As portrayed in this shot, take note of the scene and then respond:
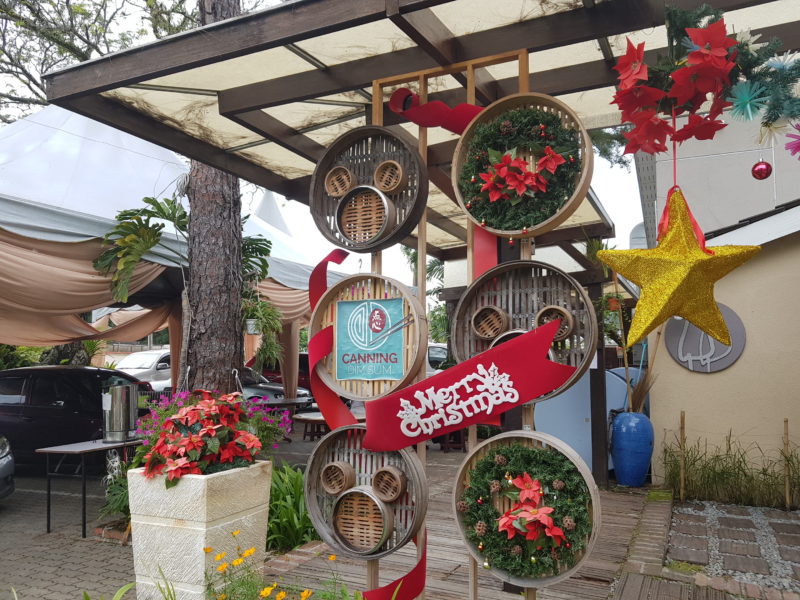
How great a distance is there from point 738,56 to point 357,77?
70.1 inches

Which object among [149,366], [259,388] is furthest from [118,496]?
[149,366]

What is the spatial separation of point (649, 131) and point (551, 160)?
1.22ft

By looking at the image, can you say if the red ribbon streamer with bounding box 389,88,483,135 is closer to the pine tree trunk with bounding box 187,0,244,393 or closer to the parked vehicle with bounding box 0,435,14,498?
the pine tree trunk with bounding box 187,0,244,393

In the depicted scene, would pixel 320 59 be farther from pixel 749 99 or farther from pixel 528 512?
pixel 528 512

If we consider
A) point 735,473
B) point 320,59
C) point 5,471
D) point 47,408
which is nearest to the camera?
point 320,59

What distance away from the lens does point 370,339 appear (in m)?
2.77

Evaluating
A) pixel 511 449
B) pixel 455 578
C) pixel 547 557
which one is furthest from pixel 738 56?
pixel 455 578

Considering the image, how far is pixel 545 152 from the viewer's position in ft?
8.30

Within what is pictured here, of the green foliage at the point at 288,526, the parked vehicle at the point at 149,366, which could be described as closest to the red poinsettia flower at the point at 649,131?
the green foliage at the point at 288,526

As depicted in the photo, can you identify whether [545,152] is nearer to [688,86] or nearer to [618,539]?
[688,86]

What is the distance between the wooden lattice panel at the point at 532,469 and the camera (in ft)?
7.52

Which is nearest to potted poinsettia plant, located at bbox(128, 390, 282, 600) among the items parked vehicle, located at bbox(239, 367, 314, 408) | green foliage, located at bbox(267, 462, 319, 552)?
green foliage, located at bbox(267, 462, 319, 552)

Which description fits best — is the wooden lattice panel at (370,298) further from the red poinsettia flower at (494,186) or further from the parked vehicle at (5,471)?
the parked vehicle at (5,471)

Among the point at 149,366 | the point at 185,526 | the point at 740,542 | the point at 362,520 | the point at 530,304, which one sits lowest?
the point at 740,542
